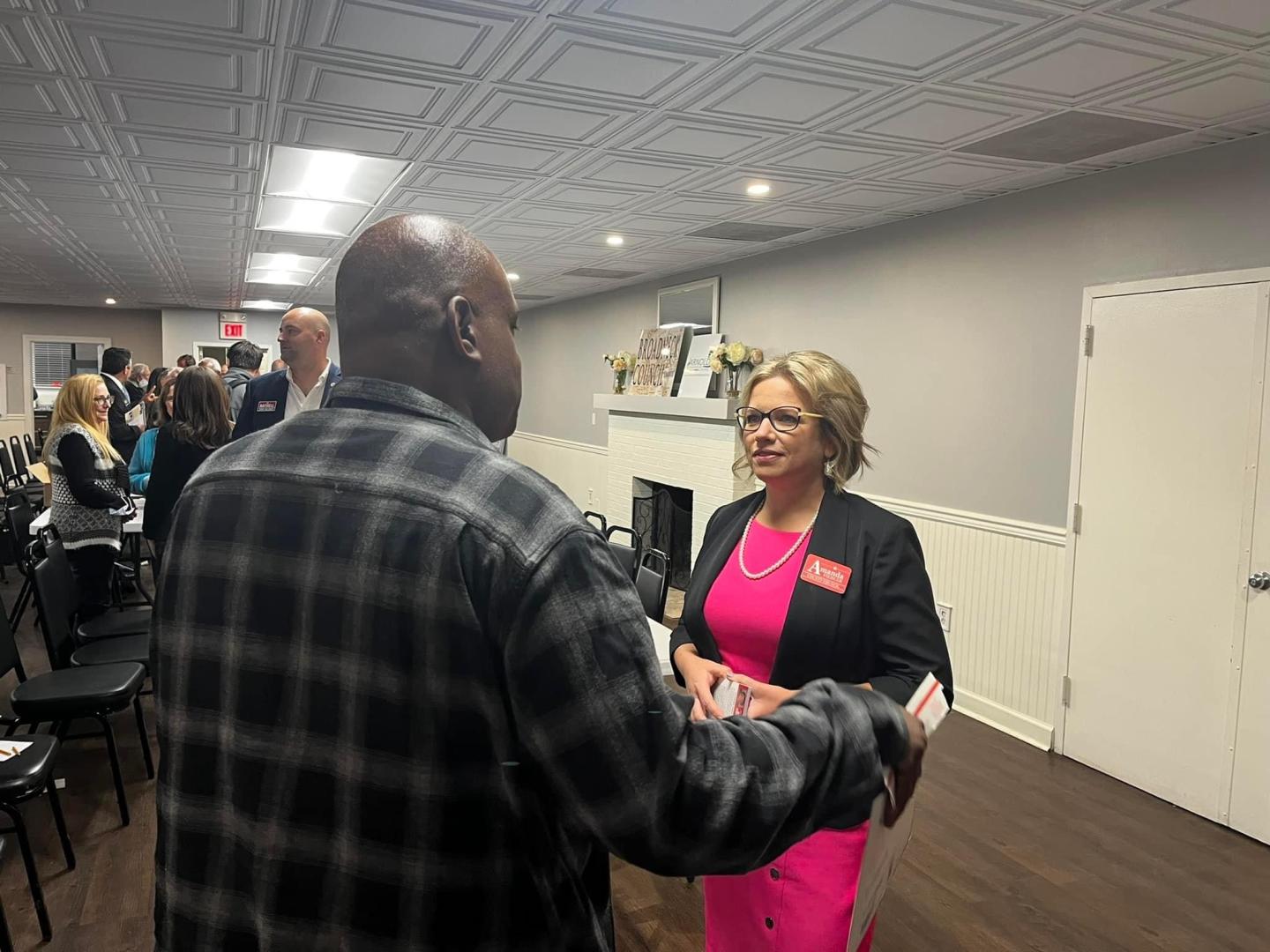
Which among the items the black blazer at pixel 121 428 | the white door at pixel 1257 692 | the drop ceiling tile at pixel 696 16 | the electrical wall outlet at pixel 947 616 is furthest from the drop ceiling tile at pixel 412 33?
the black blazer at pixel 121 428

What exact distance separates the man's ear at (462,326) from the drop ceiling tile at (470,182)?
10.9ft

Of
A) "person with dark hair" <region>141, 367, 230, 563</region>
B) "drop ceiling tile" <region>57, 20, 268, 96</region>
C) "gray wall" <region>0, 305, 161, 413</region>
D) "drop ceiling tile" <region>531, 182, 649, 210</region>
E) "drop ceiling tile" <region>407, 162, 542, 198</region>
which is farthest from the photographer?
"gray wall" <region>0, 305, 161, 413</region>

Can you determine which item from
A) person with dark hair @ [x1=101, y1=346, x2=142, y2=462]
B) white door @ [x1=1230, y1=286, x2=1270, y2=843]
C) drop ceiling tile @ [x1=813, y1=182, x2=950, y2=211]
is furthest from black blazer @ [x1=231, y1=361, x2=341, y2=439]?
person with dark hair @ [x1=101, y1=346, x2=142, y2=462]

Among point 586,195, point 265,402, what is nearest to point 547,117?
point 586,195

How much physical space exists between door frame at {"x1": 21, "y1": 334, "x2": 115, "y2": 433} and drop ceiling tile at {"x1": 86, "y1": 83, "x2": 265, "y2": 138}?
432 inches

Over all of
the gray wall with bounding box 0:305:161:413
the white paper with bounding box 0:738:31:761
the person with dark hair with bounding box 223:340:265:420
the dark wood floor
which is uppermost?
the gray wall with bounding box 0:305:161:413

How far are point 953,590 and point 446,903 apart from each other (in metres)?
4.26

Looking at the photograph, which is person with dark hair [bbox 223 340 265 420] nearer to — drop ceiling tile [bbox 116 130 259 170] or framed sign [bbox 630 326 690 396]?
drop ceiling tile [bbox 116 130 259 170]

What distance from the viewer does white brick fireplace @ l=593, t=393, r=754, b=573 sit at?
5.98 metres

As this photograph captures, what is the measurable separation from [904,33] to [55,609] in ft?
11.1

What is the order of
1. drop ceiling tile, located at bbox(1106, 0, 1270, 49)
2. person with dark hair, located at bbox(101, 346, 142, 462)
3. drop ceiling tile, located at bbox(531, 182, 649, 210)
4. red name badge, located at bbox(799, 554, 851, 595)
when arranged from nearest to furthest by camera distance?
red name badge, located at bbox(799, 554, 851, 595) → drop ceiling tile, located at bbox(1106, 0, 1270, 49) → drop ceiling tile, located at bbox(531, 182, 649, 210) → person with dark hair, located at bbox(101, 346, 142, 462)

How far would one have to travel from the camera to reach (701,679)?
1.63 m

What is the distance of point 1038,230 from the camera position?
159 inches

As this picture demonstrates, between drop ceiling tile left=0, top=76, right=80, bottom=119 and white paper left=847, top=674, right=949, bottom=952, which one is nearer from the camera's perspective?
white paper left=847, top=674, right=949, bottom=952
